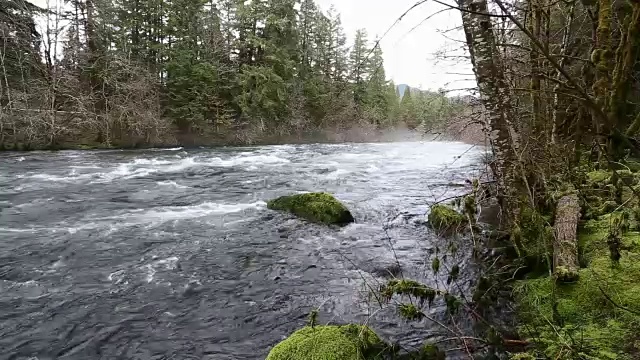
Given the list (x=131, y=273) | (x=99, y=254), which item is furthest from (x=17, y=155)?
(x=131, y=273)

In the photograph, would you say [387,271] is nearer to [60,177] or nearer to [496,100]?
[496,100]

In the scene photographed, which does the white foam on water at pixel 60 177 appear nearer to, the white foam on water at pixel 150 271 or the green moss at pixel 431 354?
the white foam on water at pixel 150 271

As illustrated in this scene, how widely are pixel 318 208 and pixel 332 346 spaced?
5.25 metres

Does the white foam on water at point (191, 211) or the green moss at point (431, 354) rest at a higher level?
the green moss at point (431, 354)

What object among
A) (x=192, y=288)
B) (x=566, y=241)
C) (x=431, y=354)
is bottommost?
(x=192, y=288)

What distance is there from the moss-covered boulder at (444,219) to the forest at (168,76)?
816cm

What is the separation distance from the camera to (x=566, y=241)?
428 centimetres

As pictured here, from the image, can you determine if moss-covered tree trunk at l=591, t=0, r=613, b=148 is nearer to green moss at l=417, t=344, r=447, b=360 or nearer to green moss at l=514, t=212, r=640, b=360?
green moss at l=514, t=212, r=640, b=360

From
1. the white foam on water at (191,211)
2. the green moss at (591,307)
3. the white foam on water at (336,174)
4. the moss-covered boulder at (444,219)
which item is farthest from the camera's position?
the white foam on water at (336,174)

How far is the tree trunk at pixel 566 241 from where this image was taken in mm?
4023

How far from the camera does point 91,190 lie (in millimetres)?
11250

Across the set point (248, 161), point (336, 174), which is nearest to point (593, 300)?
point (336, 174)

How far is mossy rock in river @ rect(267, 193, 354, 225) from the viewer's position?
8289 millimetres

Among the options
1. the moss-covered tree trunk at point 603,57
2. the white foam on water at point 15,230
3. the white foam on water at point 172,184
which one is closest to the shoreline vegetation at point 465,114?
the moss-covered tree trunk at point 603,57
